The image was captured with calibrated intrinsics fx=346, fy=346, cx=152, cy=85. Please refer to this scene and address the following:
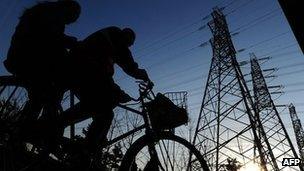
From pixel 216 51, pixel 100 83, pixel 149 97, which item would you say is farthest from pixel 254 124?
pixel 100 83

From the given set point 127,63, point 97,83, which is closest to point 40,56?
point 97,83

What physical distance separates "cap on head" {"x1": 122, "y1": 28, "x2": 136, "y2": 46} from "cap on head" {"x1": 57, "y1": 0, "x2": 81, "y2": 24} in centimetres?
53

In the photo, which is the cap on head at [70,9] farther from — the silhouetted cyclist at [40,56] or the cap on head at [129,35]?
the cap on head at [129,35]

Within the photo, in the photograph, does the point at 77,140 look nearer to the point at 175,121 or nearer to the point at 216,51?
the point at 175,121

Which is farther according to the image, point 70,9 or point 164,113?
point 164,113

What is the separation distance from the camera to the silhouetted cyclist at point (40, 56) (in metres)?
3.03

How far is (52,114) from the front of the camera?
304cm

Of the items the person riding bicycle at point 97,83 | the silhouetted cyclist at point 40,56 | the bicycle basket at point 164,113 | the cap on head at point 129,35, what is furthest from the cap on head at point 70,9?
the bicycle basket at point 164,113

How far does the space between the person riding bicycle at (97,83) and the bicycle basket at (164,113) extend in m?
0.45

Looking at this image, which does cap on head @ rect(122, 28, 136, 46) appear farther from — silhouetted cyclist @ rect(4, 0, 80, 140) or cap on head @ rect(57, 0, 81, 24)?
silhouetted cyclist @ rect(4, 0, 80, 140)

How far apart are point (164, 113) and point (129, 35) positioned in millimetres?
912

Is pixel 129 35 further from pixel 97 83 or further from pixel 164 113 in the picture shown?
pixel 164 113

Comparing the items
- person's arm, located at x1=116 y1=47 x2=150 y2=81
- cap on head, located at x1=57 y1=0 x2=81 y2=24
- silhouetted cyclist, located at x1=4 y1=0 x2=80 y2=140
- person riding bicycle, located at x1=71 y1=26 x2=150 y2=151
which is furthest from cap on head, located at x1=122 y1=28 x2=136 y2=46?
silhouetted cyclist, located at x1=4 y1=0 x2=80 y2=140

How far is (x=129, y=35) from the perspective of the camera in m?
3.63
